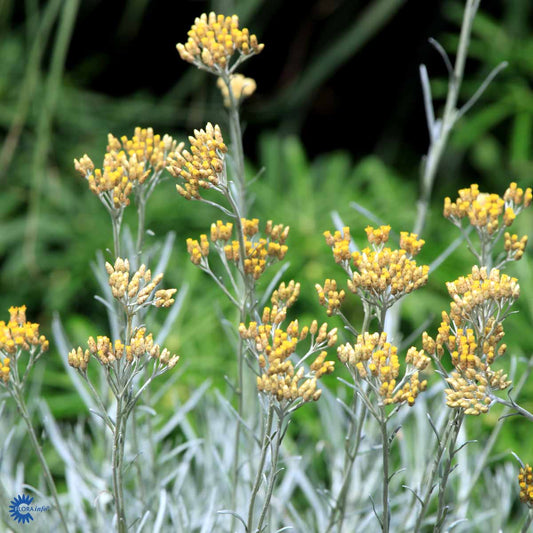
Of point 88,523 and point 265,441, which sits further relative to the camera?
point 88,523

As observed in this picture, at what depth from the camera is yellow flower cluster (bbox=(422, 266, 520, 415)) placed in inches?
14.6

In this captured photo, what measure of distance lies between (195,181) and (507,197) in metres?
0.21

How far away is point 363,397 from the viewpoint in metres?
0.38

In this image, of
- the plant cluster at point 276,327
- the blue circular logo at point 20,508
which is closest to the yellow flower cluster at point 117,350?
the plant cluster at point 276,327

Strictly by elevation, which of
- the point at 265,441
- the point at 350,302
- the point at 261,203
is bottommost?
the point at 350,302

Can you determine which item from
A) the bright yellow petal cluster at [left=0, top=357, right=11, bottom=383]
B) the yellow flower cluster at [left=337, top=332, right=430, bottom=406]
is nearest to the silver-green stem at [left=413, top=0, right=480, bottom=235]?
the yellow flower cluster at [left=337, top=332, right=430, bottom=406]

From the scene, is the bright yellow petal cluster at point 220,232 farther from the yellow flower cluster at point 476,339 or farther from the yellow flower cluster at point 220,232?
the yellow flower cluster at point 476,339

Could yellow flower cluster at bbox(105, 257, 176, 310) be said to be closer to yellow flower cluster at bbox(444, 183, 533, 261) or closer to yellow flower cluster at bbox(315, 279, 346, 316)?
yellow flower cluster at bbox(315, 279, 346, 316)

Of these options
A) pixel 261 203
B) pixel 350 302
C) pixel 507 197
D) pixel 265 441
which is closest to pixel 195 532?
pixel 265 441

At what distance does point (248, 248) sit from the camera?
0.45 metres

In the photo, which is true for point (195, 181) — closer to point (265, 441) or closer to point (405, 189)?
point (265, 441)

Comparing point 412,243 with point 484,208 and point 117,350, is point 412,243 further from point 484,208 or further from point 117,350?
point 117,350

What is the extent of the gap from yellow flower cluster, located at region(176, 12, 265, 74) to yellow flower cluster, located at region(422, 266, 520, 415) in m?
0.20

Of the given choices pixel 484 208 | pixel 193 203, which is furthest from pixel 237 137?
pixel 193 203
